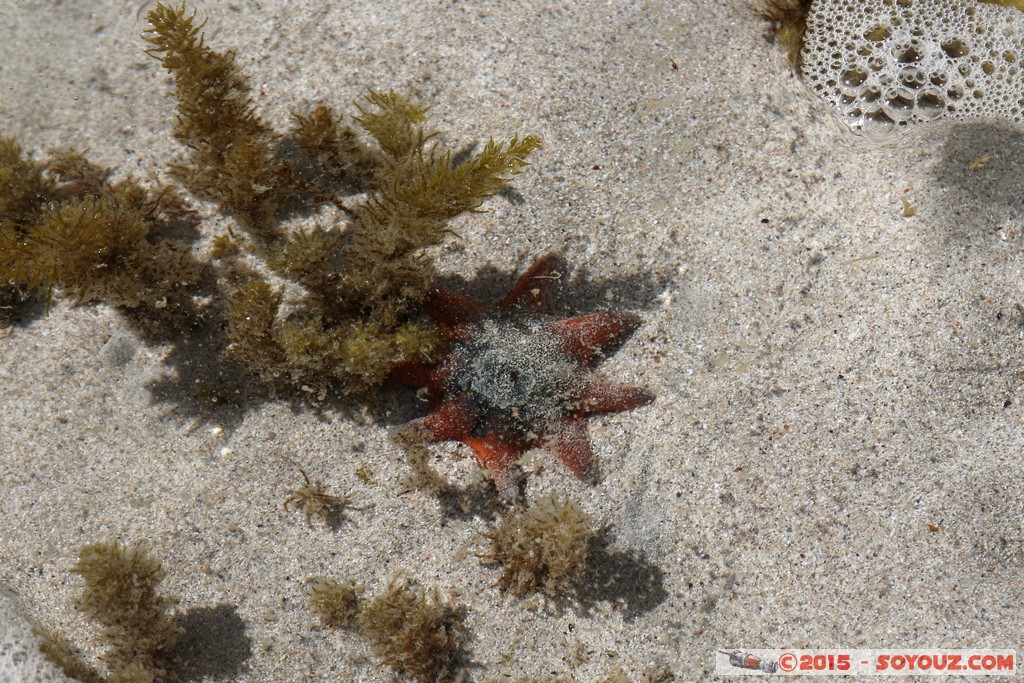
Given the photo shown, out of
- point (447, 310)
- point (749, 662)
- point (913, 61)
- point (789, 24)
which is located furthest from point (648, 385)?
point (913, 61)

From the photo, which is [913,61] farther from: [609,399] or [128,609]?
[128,609]

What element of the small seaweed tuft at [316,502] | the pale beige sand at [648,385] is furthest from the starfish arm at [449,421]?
the small seaweed tuft at [316,502]

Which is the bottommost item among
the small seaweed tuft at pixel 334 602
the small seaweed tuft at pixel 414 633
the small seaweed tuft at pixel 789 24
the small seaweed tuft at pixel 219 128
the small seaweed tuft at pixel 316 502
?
the small seaweed tuft at pixel 414 633

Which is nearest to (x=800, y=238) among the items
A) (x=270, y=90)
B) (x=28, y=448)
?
(x=270, y=90)

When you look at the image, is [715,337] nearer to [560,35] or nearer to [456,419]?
[456,419]

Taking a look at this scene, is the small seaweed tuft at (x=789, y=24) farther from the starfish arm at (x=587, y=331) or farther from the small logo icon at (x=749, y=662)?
the small logo icon at (x=749, y=662)

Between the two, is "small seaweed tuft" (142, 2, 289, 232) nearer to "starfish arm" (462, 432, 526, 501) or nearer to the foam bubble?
"starfish arm" (462, 432, 526, 501)
